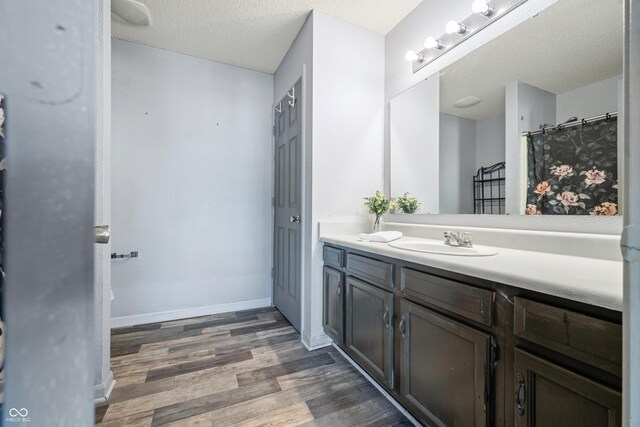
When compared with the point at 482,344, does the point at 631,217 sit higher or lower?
higher

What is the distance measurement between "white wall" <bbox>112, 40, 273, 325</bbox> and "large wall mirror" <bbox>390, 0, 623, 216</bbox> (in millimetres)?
1692

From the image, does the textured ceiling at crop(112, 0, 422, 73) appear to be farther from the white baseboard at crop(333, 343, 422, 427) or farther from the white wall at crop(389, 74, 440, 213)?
the white baseboard at crop(333, 343, 422, 427)

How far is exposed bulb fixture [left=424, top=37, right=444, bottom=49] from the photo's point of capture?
1.64 m

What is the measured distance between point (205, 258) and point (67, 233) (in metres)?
2.47

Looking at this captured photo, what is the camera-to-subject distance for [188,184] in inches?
95.0

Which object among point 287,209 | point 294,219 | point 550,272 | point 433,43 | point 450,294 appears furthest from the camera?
point 287,209

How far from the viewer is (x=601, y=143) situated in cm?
102

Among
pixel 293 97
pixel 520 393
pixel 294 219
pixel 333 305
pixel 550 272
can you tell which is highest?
pixel 293 97

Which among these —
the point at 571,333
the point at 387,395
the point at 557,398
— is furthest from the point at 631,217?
the point at 387,395

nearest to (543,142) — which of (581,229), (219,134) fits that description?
(581,229)

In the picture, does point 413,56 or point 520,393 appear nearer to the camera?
point 520,393

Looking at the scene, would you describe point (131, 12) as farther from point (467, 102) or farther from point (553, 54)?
point (553, 54)

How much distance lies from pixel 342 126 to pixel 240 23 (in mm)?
1125

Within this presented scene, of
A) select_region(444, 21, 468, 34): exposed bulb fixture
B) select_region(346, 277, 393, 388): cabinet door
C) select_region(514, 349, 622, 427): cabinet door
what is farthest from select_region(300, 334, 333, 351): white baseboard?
select_region(444, 21, 468, 34): exposed bulb fixture
